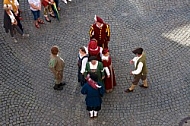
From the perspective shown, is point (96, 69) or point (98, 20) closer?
point (96, 69)

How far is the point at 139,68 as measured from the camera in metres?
9.73

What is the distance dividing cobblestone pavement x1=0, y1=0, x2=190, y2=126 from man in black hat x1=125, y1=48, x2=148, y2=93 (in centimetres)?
27

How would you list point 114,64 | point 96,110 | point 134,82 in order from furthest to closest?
point 114,64 → point 134,82 → point 96,110

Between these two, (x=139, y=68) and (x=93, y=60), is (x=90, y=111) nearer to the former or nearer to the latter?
(x=93, y=60)

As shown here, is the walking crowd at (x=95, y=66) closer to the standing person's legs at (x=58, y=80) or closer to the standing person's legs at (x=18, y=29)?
the standing person's legs at (x=58, y=80)

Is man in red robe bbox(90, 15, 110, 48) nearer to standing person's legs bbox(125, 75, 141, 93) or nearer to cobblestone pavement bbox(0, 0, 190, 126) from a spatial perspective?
cobblestone pavement bbox(0, 0, 190, 126)

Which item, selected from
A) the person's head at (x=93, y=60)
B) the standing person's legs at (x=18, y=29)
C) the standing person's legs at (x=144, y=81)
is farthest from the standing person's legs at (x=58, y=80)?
the standing person's legs at (x=18, y=29)

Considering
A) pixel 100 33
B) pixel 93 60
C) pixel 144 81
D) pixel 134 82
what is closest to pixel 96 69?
pixel 93 60

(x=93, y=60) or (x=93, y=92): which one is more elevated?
(x=93, y=60)

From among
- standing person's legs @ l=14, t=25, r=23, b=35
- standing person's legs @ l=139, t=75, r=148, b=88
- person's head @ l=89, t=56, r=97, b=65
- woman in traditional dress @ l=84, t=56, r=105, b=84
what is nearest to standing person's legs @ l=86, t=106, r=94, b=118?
woman in traditional dress @ l=84, t=56, r=105, b=84

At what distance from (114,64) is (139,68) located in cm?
168

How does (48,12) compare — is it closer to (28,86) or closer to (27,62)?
(27,62)

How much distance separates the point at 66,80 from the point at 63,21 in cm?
267

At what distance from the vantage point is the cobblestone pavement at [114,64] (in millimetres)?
9945
